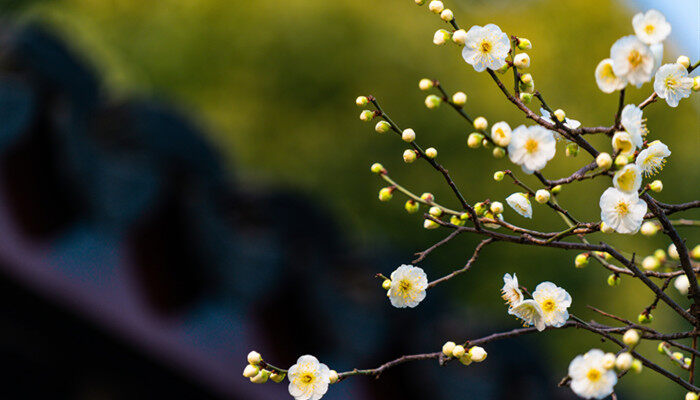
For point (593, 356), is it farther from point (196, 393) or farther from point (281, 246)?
point (196, 393)

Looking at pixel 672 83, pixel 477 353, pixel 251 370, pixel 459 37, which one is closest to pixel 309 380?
pixel 251 370

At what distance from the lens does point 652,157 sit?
67 cm

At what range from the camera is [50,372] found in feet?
6.12

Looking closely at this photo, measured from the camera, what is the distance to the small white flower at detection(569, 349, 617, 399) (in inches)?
21.6

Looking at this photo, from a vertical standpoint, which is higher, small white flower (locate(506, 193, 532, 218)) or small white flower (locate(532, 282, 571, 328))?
small white flower (locate(506, 193, 532, 218))

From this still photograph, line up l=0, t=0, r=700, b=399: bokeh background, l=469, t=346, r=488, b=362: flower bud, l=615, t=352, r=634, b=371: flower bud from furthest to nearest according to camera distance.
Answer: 1. l=0, t=0, r=700, b=399: bokeh background
2. l=469, t=346, r=488, b=362: flower bud
3. l=615, t=352, r=634, b=371: flower bud

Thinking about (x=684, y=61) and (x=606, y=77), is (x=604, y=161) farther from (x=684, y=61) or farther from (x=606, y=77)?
(x=684, y=61)

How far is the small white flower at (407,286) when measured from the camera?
0.70m

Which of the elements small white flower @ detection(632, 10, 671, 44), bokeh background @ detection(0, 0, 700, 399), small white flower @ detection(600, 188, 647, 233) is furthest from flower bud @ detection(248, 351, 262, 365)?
bokeh background @ detection(0, 0, 700, 399)

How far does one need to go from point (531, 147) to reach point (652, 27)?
0.16m

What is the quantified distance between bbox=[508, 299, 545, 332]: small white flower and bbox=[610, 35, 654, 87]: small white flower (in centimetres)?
24

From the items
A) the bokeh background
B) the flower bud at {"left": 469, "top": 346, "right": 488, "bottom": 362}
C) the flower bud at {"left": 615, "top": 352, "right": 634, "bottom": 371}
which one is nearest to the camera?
the flower bud at {"left": 615, "top": 352, "right": 634, "bottom": 371}

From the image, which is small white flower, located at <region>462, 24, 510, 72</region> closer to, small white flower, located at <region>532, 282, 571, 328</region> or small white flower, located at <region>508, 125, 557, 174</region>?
small white flower, located at <region>508, 125, 557, 174</region>

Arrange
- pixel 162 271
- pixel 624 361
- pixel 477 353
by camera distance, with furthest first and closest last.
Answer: pixel 162 271 → pixel 477 353 → pixel 624 361
